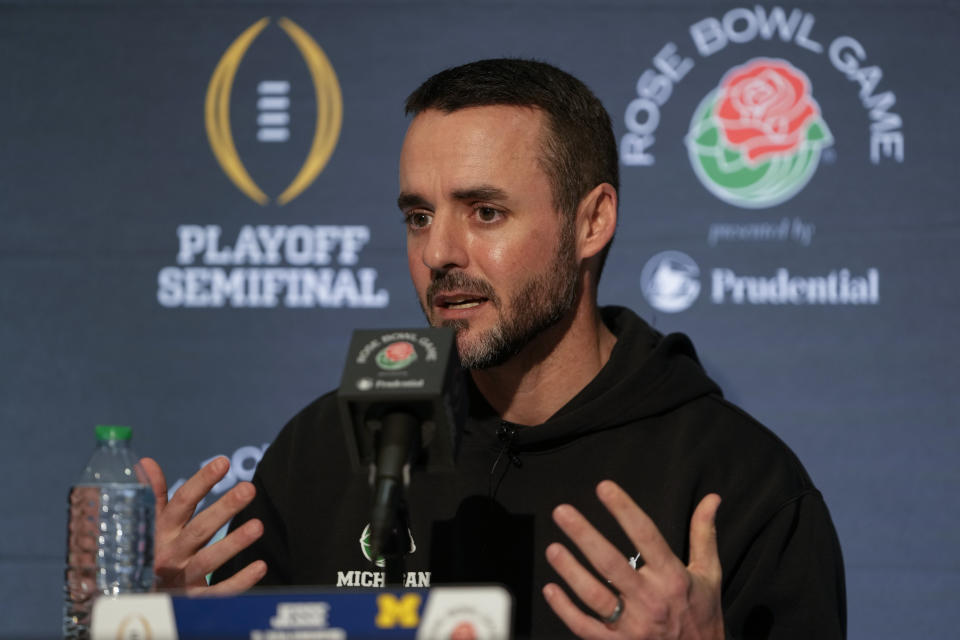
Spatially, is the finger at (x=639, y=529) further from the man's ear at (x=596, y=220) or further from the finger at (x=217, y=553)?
the man's ear at (x=596, y=220)

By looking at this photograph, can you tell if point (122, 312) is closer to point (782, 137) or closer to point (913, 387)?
point (782, 137)

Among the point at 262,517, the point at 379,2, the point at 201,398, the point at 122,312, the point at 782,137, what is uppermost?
the point at 379,2

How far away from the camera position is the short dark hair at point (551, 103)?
6.58ft

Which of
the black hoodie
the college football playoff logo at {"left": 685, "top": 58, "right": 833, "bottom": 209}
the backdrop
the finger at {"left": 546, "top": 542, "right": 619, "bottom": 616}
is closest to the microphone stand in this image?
the finger at {"left": 546, "top": 542, "right": 619, "bottom": 616}

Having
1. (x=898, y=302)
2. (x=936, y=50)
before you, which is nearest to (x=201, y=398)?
(x=898, y=302)

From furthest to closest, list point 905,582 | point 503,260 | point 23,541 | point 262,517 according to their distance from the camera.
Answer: point 23,541, point 905,582, point 262,517, point 503,260

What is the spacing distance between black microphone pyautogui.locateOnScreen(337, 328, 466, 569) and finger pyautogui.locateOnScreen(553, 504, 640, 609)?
0.15 meters

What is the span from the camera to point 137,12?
299 centimetres

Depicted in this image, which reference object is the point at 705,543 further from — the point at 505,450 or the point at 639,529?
the point at 505,450

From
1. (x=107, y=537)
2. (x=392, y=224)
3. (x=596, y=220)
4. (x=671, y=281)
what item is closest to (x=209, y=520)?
(x=107, y=537)

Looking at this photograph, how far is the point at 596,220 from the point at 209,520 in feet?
3.09

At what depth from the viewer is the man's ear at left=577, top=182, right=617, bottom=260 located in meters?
2.11

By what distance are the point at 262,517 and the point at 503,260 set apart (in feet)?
2.20

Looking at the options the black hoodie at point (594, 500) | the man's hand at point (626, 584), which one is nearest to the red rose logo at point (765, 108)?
the black hoodie at point (594, 500)
